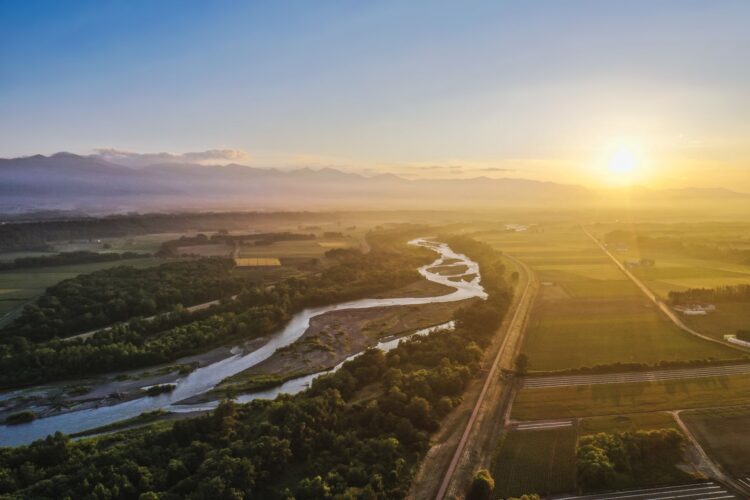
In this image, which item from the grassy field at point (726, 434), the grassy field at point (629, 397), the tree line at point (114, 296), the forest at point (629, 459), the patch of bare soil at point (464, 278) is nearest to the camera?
the forest at point (629, 459)

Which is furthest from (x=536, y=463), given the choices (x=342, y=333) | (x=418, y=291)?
(x=418, y=291)

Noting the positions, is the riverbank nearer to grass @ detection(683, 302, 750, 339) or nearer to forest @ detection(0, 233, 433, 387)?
forest @ detection(0, 233, 433, 387)

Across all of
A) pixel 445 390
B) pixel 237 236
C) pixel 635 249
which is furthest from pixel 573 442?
pixel 237 236

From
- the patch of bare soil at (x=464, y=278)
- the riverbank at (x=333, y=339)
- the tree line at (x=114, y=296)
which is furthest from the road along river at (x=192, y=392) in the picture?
the patch of bare soil at (x=464, y=278)

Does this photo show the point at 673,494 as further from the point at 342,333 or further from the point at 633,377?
the point at 342,333

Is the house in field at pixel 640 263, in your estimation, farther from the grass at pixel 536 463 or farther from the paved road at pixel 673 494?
the paved road at pixel 673 494

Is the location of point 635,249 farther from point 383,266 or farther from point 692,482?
point 692,482
